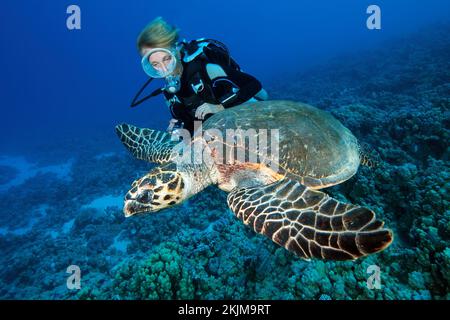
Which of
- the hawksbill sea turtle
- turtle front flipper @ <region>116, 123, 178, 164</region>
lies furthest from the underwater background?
turtle front flipper @ <region>116, 123, 178, 164</region>

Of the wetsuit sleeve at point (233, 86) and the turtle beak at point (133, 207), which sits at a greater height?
the wetsuit sleeve at point (233, 86)

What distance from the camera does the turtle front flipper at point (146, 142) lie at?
4.40 metres

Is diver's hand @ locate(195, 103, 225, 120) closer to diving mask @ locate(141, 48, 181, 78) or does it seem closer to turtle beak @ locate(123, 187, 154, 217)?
diving mask @ locate(141, 48, 181, 78)

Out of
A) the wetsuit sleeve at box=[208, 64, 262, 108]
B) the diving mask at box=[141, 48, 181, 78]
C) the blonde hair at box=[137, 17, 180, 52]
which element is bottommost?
the wetsuit sleeve at box=[208, 64, 262, 108]

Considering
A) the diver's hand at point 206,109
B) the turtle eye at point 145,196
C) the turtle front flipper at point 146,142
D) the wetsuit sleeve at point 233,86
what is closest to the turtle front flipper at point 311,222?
the turtle eye at point 145,196

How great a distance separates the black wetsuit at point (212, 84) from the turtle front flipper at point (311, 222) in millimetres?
1822

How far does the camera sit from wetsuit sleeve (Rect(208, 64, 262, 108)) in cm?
368

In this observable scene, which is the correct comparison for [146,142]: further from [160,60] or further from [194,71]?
[194,71]

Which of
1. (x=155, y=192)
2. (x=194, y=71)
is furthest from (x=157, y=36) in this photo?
(x=155, y=192)

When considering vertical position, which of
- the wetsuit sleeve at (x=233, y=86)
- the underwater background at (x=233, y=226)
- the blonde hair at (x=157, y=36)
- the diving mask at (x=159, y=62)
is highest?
the blonde hair at (x=157, y=36)

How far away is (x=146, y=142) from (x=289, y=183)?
122 inches

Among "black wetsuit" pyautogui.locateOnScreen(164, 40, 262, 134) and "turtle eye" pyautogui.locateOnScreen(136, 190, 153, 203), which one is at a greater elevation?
"black wetsuit" pyautogui.locateOnScreen(164, 40, 262, 134)

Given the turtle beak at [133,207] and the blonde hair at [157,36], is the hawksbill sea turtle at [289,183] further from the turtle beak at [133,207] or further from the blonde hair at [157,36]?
the blonde hair at [157,36]

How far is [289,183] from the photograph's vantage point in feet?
8.43
